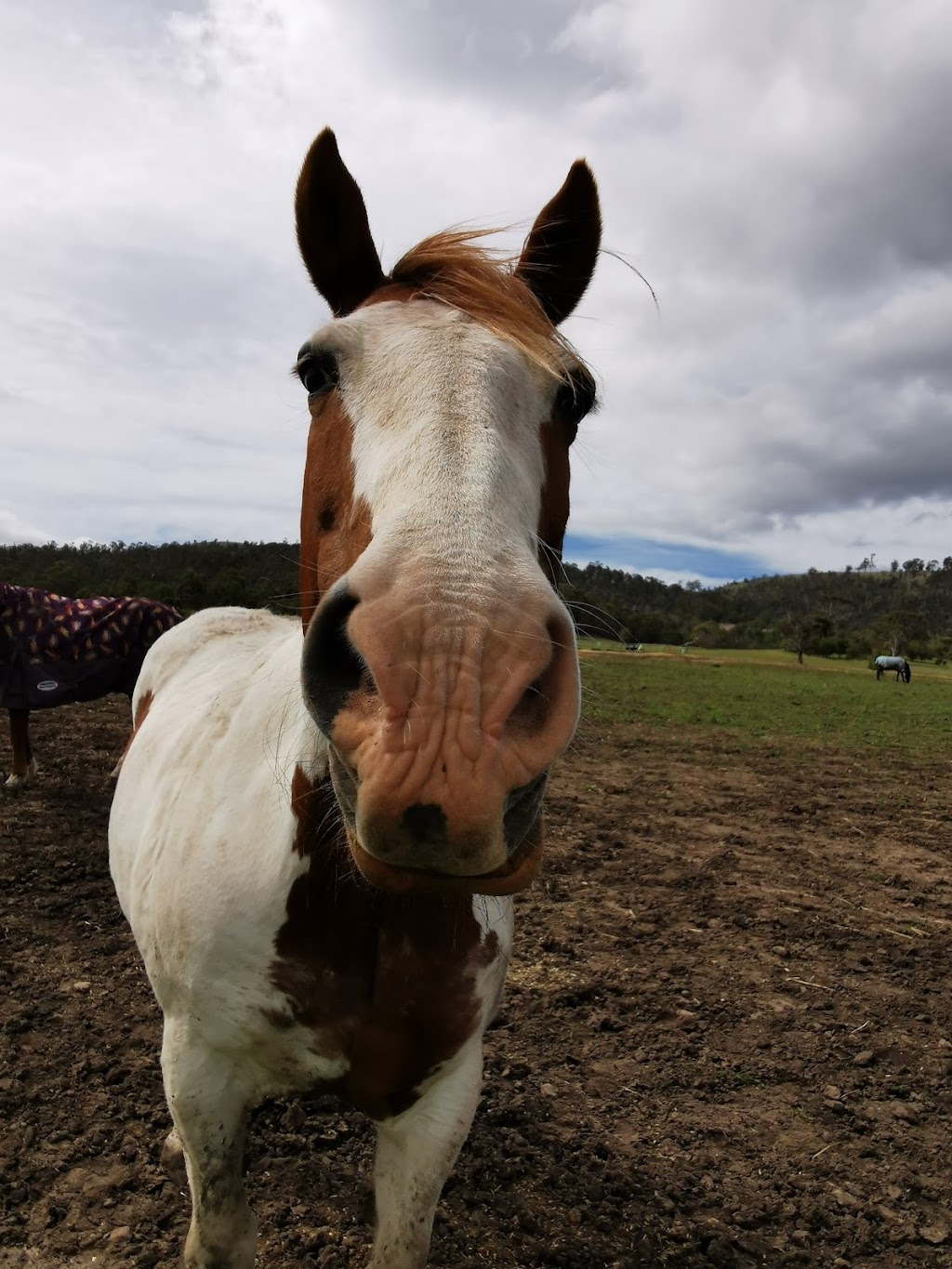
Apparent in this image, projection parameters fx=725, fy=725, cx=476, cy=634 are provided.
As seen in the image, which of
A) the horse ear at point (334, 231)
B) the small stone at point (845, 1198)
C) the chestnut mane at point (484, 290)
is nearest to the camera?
the chestnut mane at point (484, 290)

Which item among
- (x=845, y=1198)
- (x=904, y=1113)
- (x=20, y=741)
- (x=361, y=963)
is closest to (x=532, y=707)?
(x=361, y=963)

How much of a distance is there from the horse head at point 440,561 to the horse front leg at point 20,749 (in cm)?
689

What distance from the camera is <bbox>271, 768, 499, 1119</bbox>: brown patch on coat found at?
1904mm

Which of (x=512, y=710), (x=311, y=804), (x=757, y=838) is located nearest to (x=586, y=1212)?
(x=311, y=804)

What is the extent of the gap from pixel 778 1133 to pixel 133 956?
3685 millimetres

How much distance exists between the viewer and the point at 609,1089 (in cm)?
363

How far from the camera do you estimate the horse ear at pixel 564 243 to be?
2404 mm

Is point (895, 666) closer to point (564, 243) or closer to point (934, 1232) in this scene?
point (934, 1232)

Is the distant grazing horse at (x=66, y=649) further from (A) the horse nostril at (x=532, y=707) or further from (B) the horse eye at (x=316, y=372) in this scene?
(A) the horse nostril at (x=532, y=707)

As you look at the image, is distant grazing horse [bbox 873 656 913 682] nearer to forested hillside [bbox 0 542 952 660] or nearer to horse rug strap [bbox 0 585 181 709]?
forested hillside [bbox 0 542 952 660]

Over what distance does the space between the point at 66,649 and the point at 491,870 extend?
23.8 feet

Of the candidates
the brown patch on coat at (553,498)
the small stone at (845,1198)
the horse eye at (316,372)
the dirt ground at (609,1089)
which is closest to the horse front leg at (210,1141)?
the dirt ground at (609,1089)

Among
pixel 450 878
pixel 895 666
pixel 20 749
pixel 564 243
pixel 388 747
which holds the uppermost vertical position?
pixel 564 243

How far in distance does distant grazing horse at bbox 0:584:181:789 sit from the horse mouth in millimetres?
6369
